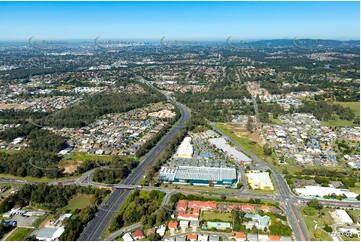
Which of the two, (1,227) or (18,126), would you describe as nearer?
(1,227)

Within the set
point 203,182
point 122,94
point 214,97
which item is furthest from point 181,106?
point 203,182

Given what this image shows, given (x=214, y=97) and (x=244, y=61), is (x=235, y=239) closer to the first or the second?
(x=214, y=97)

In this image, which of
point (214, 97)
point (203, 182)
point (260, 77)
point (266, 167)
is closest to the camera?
point (203, 182)

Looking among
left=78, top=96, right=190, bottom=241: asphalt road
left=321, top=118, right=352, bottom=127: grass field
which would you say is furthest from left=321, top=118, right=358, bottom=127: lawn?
left=78, top=96, right=190, bottom=241: asphalt road

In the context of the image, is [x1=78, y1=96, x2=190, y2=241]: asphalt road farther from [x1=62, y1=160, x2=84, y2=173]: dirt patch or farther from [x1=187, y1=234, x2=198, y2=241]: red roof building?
[x1=62, y1=160, x2=84, y2=173]: dirt patch

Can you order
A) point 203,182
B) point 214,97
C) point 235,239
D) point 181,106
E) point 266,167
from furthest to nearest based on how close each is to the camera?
1. point 214,97
2. point 181,106
3. point 266,167
4. point 203,182
5. point 235,239
